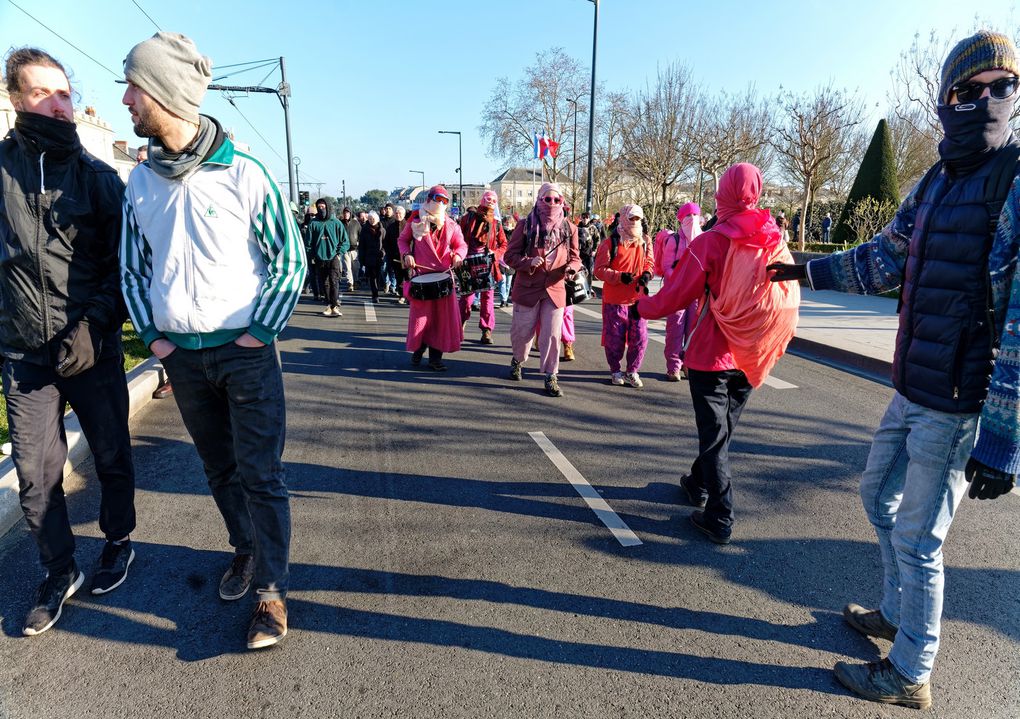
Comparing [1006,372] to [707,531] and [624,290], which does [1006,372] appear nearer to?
[707,531]

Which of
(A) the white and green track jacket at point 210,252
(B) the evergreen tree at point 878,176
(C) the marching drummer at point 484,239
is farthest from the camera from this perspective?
(B) the evergreen tree at point 878,176

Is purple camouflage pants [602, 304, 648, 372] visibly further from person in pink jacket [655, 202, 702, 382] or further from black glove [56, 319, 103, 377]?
black glove [56, 319, 103, 377]

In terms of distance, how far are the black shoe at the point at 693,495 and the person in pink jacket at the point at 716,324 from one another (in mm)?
381

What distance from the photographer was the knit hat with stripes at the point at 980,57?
1.99 metres

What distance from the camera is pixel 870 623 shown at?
265cm

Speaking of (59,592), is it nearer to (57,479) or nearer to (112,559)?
(112,559)

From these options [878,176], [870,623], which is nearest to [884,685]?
[870,623]

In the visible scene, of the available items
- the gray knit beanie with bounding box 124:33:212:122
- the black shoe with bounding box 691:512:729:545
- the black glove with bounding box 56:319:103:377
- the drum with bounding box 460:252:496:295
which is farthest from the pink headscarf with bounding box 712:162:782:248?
the drum with bounding box 460:252:496:295

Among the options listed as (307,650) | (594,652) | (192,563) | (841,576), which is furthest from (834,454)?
(192,563)

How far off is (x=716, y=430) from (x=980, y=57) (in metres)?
1.96

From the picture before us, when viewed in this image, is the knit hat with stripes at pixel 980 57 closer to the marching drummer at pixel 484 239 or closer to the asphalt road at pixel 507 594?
the asphalt road at pixel 507 594

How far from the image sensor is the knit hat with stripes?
1.99 metres

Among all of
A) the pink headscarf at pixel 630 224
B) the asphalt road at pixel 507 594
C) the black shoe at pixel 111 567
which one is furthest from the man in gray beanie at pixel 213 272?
the pink headscarf at pixel 630 224

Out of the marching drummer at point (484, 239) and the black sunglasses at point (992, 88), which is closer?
the black sunglasses at point (992, 88)
